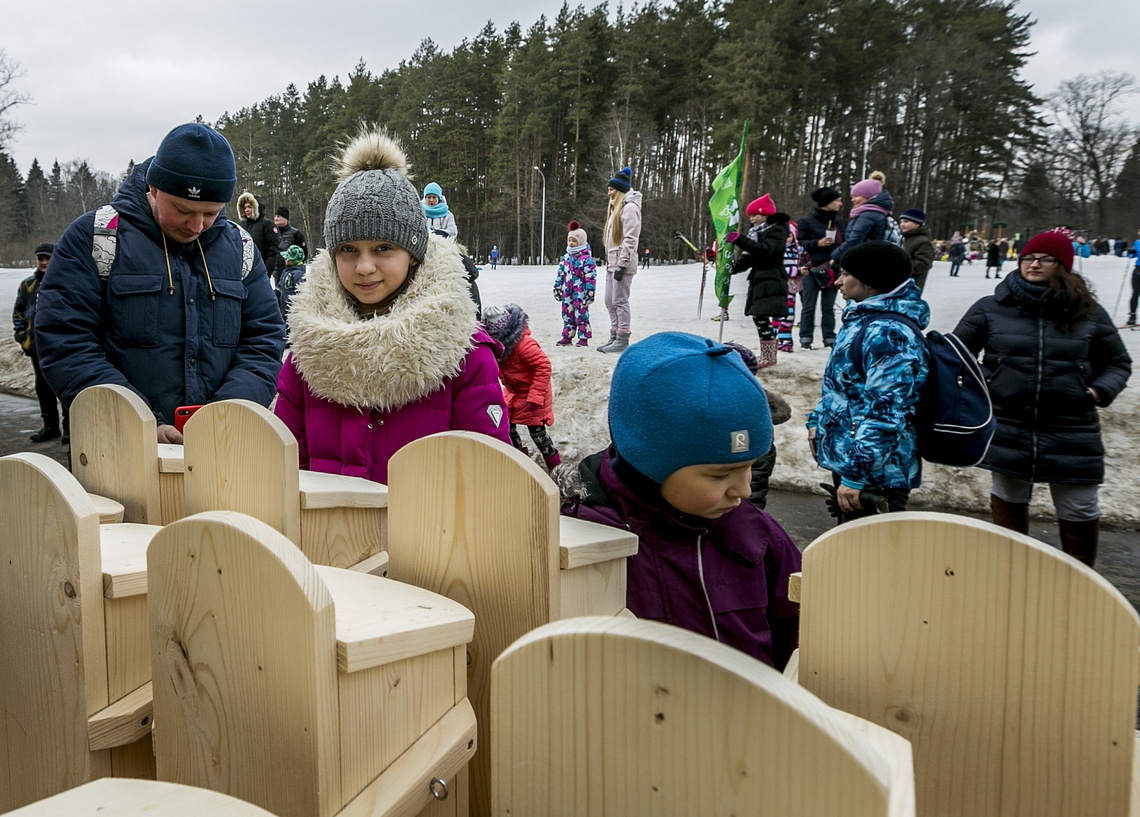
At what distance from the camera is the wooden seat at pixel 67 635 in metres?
1.18

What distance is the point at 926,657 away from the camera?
0.98 metres

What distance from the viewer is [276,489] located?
1404 mm

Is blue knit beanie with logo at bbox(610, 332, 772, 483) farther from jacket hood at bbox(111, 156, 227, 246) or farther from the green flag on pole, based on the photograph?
the green flag on pole

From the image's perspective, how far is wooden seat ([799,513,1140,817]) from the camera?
2.90 feet

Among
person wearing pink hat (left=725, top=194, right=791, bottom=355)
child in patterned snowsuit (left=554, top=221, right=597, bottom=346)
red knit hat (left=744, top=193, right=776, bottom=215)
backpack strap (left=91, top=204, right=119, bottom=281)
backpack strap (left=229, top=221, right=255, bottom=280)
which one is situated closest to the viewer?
backpack strap (left=91, top=204, right=119, bottom=281)

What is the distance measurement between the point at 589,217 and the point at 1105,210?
1045 inches

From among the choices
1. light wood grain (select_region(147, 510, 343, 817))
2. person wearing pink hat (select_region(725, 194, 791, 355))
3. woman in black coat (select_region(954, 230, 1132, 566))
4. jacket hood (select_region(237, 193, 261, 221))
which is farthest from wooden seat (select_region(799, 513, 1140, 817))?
jacket hood (select_region(237, 193, 261, 221))

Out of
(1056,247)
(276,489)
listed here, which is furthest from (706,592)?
(1056,247)

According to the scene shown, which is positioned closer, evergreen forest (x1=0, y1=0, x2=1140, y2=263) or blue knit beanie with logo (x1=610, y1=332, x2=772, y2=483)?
blue knit beanie with logo (x1=610, y1=332, x2=772, y2=483)

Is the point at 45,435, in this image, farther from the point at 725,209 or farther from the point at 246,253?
the point at 725,209

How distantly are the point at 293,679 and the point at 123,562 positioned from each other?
54 cm

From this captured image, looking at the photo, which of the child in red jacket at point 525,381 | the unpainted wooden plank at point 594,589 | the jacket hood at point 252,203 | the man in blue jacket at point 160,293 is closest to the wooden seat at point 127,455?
the man in blue jacket at point 160,293

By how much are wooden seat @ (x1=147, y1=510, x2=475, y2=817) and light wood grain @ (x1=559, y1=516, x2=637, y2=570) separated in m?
0.18

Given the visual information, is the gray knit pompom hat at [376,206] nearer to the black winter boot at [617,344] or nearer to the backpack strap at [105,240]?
the backpack strap at [105,240]
